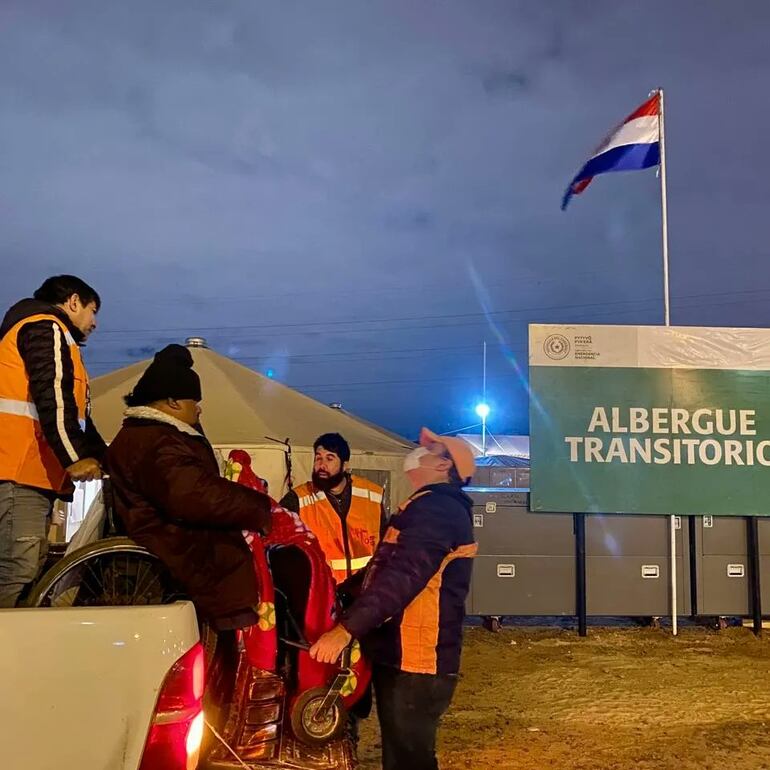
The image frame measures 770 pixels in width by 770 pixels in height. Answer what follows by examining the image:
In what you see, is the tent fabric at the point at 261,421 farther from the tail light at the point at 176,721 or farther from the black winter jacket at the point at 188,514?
the tail light at the point at 176,721

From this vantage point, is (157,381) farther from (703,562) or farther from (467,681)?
(703,562)

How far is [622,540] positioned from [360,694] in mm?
5441

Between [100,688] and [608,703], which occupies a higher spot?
[100,688]

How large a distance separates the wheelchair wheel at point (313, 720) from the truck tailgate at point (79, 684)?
121 cm

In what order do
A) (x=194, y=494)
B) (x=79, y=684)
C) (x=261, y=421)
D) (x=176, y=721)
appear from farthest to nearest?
(x=261, y=421) < (x=194, y=494) < (x=176, y=721) < (x=79, y=684)

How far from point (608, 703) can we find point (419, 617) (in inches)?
144

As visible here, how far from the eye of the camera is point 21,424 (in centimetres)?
308

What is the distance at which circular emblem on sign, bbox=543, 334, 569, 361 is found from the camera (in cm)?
818

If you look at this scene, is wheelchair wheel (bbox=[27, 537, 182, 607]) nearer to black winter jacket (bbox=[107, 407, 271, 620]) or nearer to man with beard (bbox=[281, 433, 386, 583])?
black winter jacket (bbox=[107, 407, 271, 620])

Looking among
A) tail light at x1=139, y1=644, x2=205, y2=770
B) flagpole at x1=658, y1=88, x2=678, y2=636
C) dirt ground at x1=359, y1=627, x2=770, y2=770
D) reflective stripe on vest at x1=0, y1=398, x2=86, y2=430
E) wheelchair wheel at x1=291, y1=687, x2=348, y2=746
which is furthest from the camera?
flagpole at x1=658, y1=88, x2=678, y2=636

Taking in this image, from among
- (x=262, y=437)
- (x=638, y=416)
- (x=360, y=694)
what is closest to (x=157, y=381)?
(x=360, y=694)

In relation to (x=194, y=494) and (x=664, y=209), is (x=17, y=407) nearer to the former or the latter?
(x=194, y=494)

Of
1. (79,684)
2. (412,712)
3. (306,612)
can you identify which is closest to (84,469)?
(306,612)

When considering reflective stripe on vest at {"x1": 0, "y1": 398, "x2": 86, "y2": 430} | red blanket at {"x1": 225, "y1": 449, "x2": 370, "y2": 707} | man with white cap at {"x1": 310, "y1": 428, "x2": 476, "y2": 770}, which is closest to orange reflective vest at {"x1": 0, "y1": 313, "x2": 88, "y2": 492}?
reflective stripe on vest at {"x1": 0, "y1": 398, "x2": 86, "y2": 430}
